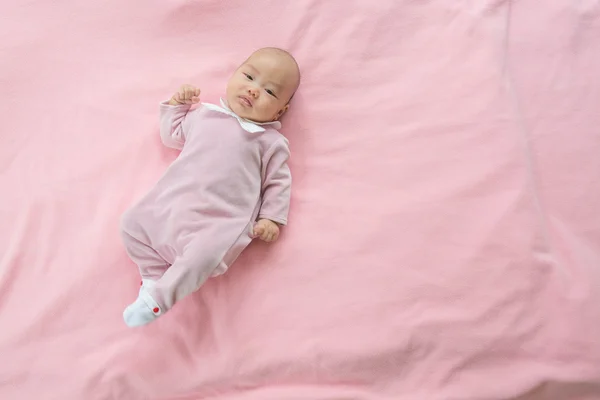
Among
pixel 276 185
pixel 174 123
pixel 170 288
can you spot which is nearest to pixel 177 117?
pixel 174 123

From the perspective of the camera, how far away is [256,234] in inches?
38.4

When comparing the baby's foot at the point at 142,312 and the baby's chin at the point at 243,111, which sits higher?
the baby's chin at the point at 243,111

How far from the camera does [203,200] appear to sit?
0.98 m

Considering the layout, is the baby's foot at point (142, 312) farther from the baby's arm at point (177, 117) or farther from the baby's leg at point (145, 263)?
the baby's arm at point (177, 117)

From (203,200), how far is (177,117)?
214 millimetres

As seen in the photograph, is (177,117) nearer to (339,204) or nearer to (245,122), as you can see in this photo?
(245,122)

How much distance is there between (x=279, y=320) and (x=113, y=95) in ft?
2.11

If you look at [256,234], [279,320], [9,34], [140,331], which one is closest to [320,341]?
[279,320]

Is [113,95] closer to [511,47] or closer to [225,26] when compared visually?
[225,26]

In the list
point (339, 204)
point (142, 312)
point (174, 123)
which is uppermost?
point (174, 123)

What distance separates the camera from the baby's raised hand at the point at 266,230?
970 millimetres

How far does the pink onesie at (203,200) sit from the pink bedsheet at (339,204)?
6 cm

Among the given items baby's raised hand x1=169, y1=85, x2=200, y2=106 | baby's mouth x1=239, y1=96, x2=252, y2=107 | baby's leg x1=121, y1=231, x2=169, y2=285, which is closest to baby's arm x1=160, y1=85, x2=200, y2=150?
baby's raised hand x1=169, y1=85, x2=200, y2=106

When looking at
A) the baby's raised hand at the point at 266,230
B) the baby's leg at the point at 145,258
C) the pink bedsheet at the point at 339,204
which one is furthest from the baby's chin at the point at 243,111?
the baby's leg at the point at 145,258
